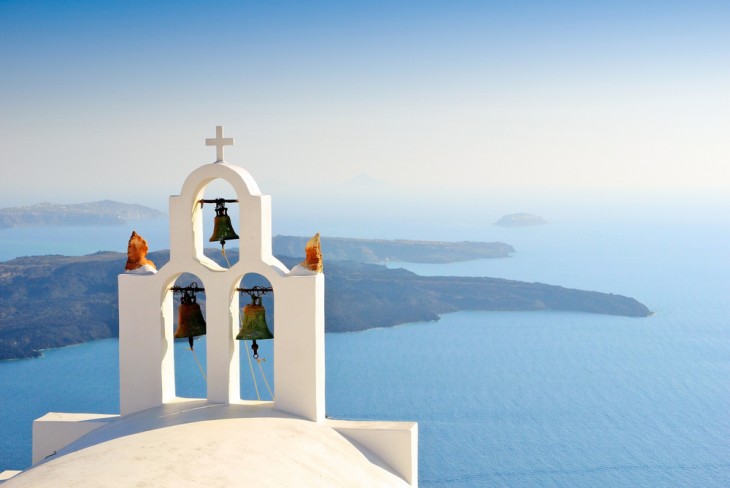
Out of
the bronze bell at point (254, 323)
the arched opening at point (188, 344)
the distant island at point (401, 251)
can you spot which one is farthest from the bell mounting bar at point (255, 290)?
the distant island at point (401, 251)

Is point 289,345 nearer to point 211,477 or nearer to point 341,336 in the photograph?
point 211,477

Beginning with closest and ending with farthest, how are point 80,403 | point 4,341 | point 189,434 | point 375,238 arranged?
point 189,434
point 80,403
point 4,341
point 375,238

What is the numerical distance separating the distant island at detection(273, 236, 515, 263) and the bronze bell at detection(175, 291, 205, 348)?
65927 millimetres

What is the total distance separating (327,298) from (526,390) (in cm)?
1517

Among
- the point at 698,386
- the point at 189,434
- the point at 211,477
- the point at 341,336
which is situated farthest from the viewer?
the point at 341,336

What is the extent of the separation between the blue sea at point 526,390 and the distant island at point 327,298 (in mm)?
1307

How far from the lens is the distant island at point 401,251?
3078 inches

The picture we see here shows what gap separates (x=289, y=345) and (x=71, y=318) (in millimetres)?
39852

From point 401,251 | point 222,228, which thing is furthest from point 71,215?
point 222,228

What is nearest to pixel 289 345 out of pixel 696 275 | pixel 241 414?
pixel 241 414

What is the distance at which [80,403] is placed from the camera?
32500 millimetres

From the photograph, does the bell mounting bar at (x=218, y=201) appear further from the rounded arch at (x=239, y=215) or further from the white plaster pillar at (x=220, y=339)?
the white plaster pillar at (x=220, y=339)

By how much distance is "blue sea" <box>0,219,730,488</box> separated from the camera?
2797 centimetres

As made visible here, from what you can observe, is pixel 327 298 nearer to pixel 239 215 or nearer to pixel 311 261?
pixel 311 261
